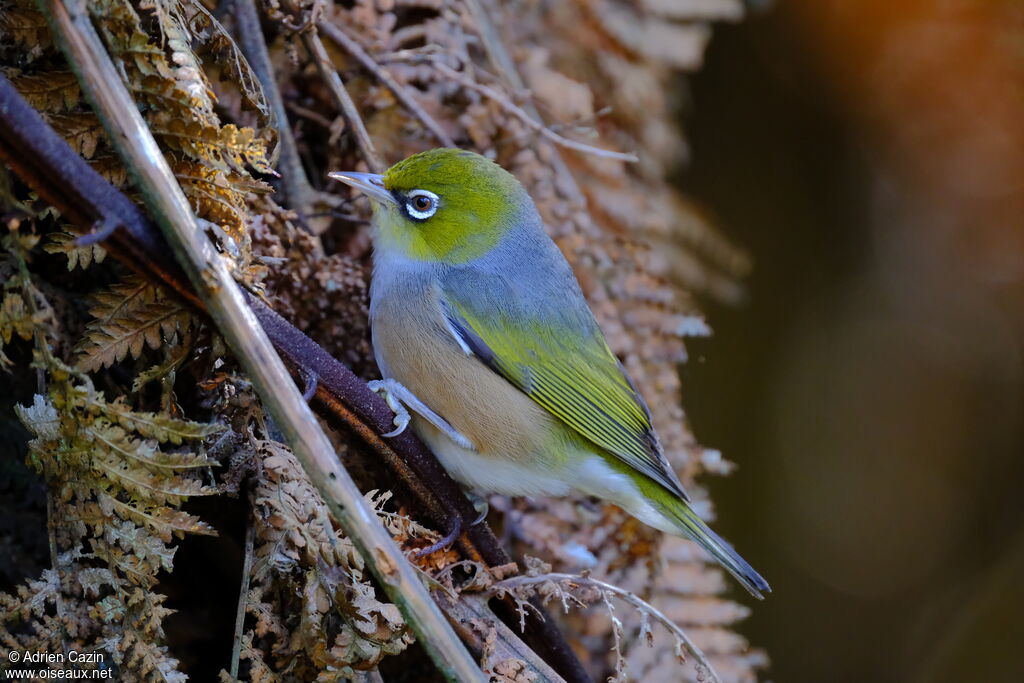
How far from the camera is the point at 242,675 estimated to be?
90.9 inches

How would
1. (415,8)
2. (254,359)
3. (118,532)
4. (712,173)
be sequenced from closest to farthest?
(254,359), (118,532), (415,8), (712,173)

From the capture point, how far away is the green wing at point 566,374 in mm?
2945

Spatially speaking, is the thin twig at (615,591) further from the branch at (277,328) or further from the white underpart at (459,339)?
the white underpart at (459,339)

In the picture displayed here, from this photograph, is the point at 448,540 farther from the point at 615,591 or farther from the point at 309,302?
the point at 309,302

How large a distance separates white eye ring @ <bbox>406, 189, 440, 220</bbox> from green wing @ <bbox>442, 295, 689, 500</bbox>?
308 mm

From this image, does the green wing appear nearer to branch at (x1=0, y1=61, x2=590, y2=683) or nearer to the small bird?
the small bird

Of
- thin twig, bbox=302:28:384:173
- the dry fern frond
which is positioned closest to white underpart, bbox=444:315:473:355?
thin twig, bbox=302:28:384:173

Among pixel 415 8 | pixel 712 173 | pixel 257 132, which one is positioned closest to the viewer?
pixel 257 132

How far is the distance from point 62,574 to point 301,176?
4.87ft

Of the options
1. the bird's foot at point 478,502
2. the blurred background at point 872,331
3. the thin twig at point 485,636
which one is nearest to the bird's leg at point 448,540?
the thin twig at point 485,636

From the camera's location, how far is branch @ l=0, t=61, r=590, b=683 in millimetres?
1694

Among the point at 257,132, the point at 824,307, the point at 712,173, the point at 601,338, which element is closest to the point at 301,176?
the point at 257,132

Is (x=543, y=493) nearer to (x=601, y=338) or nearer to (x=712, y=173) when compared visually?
(x=601, y=338)

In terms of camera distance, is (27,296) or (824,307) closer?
(27,296)
